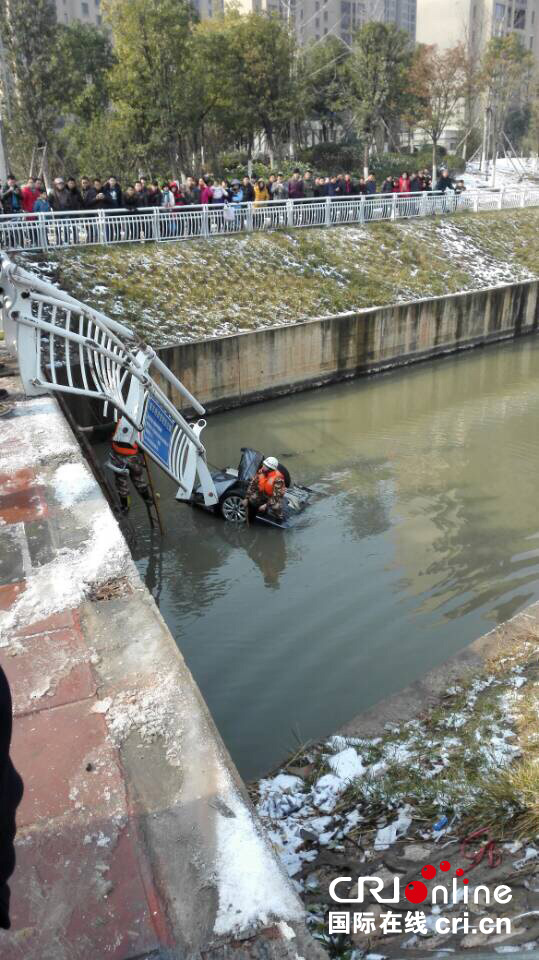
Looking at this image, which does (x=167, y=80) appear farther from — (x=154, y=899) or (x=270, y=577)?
(x=154, y=899)

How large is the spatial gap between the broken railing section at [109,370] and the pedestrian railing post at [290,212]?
1214 centimetres

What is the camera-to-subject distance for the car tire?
10234mm

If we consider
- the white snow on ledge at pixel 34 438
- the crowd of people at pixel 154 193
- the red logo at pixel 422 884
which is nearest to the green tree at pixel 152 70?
the crowd of people at pixel 154 193

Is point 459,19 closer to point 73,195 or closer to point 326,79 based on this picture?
point 326,79

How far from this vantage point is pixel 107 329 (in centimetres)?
862

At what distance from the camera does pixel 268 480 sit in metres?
9.93

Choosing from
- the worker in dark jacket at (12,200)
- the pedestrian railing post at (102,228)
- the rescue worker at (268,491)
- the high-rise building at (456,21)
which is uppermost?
the high-rise building at (456,21)

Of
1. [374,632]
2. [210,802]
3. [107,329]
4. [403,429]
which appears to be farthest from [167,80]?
[210,802]

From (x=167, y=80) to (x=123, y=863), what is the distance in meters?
32.1

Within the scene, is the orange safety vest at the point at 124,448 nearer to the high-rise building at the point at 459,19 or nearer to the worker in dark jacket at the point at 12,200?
the worker in dark jacket at the point at 12,200

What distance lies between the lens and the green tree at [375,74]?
41.9m

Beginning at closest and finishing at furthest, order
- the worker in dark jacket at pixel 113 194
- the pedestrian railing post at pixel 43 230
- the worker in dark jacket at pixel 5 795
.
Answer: the worker in dark jacket at pixel 5 795 < the pedestrian railing post at pixel 43 230 < the worker in dark jacket at pixel 113 194

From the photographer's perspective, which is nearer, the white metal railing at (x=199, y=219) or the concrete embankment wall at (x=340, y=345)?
the concrete embankment wall at (x=340, y=345)

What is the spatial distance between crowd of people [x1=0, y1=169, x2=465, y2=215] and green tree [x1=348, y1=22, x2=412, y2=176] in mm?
20282
